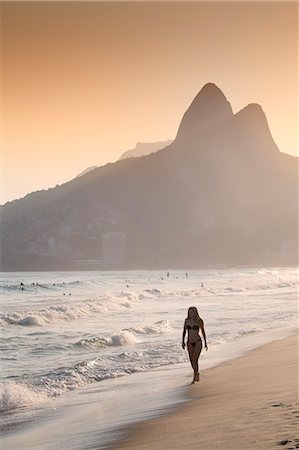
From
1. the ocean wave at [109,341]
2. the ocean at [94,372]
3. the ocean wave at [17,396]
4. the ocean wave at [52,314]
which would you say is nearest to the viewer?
the ocean at [94,372]

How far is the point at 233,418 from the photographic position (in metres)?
8.12

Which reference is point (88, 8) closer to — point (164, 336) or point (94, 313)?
point (164, 336)

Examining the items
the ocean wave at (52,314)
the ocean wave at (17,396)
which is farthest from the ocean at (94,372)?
the ocean wave at (52,314)

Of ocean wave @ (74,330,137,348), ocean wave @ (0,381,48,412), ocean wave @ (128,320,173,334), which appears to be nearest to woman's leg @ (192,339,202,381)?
ocean wave @ (0,381,48,412)

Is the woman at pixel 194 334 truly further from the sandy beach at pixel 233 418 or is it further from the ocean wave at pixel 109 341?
the ocean wave at pixel 109 341

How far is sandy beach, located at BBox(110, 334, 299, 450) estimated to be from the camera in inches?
266

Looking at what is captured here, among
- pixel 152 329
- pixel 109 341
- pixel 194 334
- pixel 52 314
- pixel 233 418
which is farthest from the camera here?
pixel 52 314

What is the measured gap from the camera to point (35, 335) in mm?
25219

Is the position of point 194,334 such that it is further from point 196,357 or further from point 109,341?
point 109,341

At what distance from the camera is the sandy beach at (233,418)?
6.77 m

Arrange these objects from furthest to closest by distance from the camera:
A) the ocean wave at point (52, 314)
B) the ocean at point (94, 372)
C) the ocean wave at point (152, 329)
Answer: the ocean wave at point (52, 314) → the ocean wave at point (152, 329) → the ocean at point (94, 372)

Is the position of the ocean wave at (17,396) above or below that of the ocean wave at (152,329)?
above

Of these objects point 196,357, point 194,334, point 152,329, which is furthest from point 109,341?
point 194,334

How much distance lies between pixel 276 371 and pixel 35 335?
14312mm
